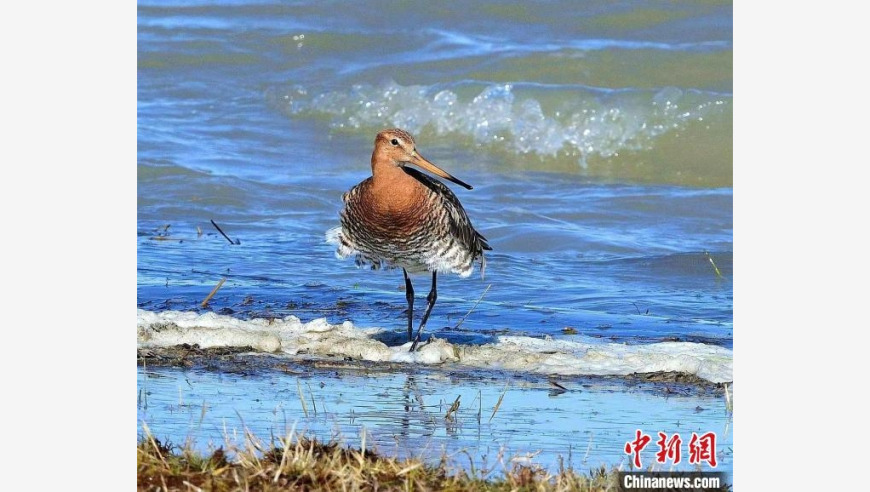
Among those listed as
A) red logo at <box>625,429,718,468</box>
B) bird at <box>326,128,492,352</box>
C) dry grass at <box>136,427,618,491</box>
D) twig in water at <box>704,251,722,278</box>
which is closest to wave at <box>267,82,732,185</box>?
twig in water at <box>704,251,722,278</box>

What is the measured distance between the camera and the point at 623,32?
1525 centimetres

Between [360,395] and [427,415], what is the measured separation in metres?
0.48

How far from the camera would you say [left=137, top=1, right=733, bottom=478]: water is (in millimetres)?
8125

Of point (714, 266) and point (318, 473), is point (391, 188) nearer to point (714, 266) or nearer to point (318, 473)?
point (714, 266)

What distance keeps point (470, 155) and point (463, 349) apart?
21.9 feet

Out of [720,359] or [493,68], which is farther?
[493,68]

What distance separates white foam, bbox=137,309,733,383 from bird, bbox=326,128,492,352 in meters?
0.28

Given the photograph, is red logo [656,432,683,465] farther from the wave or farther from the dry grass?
the wave

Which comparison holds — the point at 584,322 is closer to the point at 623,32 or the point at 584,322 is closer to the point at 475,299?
the point at 475,299

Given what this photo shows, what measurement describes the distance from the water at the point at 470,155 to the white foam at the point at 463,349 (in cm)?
15

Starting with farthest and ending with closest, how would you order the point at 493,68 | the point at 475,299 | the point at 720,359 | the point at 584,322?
the point at 493,68, the point at 475,299, the point at 584,322, the point at 720,359

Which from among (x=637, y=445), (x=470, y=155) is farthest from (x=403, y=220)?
(x=470, y=155)

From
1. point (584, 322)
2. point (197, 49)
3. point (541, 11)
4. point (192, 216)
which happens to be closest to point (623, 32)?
point (541, 11)

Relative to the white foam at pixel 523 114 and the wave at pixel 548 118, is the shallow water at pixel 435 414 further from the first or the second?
the white foam at pixel 523 114
